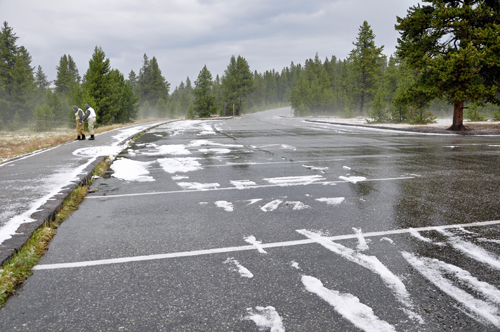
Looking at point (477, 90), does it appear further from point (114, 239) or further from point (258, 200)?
point (114, 239)

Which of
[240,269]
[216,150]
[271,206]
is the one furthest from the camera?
[216,150]

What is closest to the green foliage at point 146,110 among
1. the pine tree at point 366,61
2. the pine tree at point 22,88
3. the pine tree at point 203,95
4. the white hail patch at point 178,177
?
the pine tree at point 203,95

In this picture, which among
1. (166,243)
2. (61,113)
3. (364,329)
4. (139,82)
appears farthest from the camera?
(139,82)

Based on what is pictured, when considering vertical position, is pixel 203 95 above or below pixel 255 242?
above

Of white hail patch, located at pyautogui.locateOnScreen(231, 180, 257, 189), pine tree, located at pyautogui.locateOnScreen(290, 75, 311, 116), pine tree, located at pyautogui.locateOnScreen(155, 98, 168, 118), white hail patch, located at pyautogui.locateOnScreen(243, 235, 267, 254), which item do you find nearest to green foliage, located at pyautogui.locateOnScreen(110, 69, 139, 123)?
pine tree, located at pyautogui.locateOnScreen(155, 98, 168, 118)

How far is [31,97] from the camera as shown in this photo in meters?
59.7

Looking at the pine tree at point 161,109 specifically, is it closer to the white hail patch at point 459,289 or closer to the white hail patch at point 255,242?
the white hail patch at point 255,242

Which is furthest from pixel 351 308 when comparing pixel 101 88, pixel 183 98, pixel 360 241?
pixel 183 98

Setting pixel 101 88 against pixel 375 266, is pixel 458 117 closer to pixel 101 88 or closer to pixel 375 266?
pixel 375 266

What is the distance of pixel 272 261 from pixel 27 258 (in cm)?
242

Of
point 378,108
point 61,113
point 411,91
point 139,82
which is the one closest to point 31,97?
point 61,113

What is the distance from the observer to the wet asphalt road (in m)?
2.59

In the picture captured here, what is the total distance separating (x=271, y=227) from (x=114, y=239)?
1909mm

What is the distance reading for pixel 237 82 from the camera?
76062 millimetres
